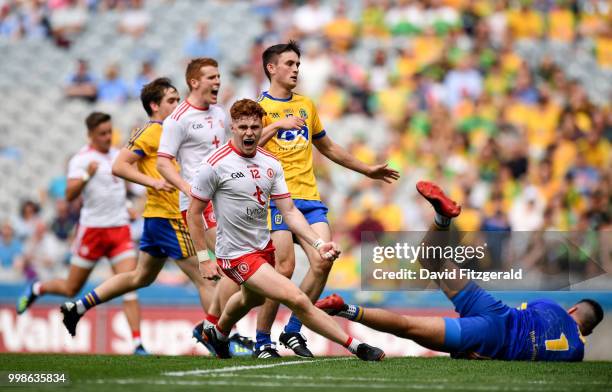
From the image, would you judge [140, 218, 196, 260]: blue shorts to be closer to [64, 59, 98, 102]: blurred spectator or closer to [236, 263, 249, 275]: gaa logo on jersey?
[236, 263, 249, 275]: gaa logo on jersey

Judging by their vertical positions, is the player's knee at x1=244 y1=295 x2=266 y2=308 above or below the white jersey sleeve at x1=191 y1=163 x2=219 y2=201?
below

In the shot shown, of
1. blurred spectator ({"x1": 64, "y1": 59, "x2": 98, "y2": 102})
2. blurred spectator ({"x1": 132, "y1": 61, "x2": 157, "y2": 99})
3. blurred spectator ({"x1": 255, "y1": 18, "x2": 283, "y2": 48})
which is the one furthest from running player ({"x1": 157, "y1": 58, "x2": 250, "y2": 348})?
blurred spectator ({"x1": 64, "y1": 59, "x2": 98, "y2": 102})

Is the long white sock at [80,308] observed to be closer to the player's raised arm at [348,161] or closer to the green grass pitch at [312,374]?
the green grass pitch at [312,374]

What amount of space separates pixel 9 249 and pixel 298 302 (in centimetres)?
952

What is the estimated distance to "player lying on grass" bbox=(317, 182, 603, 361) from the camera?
826 centimetres

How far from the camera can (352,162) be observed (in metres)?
9.60

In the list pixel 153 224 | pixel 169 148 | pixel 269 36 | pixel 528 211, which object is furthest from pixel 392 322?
pixel 269 36

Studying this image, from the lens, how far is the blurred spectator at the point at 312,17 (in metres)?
20.6

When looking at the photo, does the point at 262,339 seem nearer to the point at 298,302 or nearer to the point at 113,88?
the point at 298,302

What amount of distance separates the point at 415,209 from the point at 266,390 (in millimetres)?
10270

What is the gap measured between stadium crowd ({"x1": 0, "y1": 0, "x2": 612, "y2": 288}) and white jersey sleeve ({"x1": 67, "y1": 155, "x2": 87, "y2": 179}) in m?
2.79

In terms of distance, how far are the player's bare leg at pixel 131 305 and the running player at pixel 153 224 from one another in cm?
84

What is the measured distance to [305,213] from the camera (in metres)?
9.21

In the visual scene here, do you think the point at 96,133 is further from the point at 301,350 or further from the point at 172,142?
the point at 301,350
